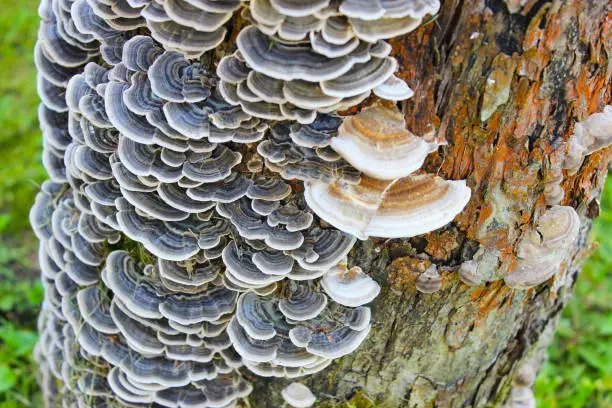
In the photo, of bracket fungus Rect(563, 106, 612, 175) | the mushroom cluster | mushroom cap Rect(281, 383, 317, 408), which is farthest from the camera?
mushroom cap Rect(281, 383, 317, 408)

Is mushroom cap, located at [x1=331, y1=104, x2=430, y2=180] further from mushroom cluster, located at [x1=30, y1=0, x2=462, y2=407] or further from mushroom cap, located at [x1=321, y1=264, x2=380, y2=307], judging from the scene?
mushroom cap, located at [x1=321, y1=264, x2=380, y2=307]

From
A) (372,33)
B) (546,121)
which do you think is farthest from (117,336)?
(546,121)

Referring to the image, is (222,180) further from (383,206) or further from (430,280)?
(430,280)

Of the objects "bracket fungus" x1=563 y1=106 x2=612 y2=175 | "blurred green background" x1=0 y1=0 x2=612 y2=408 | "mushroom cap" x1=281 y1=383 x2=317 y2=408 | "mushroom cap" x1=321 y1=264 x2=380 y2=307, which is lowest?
"blurred green background" x1=0 y1=0 x2=612 y2=408

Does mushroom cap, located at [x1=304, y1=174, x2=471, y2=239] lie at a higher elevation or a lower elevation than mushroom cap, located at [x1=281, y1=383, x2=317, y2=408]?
higher

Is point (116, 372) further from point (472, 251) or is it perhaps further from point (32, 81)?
point (32, 81)

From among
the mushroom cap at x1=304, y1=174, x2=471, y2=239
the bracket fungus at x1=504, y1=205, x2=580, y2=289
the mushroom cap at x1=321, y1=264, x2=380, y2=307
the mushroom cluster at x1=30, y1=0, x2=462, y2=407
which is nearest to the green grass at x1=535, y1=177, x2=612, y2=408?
the bracket fungus at x1=504, y1=205, x2=580, y2=289
